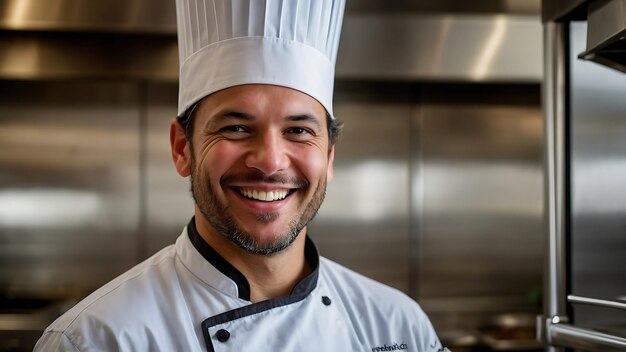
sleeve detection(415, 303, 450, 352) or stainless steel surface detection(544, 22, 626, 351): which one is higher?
stainless steel surface detection(544, 22, 626, 351)

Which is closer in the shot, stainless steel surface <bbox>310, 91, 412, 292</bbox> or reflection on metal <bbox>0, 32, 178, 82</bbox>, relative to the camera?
reflection on metal <bbox>0, 32, 178, 82</bbox>

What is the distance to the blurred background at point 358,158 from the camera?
282 cm

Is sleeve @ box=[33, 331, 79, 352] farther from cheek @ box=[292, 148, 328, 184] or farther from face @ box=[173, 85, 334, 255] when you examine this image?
cheek @ box=[292, 148, 328, 184]

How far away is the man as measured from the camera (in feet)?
4.20

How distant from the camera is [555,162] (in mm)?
1597

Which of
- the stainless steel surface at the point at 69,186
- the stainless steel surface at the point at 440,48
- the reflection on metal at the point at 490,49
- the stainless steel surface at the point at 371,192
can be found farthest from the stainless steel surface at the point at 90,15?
the reflection on metal at the point at 490,49

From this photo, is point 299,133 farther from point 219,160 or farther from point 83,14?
point 83,14

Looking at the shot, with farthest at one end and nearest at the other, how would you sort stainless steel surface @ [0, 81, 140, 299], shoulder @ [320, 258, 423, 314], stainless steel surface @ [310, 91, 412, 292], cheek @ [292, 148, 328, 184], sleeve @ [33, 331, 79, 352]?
stainless steel surface @ [310, 91, 412, 292], stainless steel surface @ [0, 81, 140, 299], shoulder @ [320, 258, 423, 314], cheek @ [292, 148, 328, 184], sleeve @ [33, 331, 79, 352]

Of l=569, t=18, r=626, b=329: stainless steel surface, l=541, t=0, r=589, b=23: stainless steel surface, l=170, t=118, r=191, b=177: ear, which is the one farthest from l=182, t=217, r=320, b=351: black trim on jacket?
l=541, t=0, r=589, b=23: stainless steel surface

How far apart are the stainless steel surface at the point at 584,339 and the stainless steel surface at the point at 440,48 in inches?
59.8

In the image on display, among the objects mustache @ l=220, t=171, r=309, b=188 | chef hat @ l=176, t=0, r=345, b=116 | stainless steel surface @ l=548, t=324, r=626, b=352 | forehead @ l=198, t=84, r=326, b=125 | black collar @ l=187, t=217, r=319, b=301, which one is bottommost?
stainless steel surface @ l=548, t=324, r=626, b=352

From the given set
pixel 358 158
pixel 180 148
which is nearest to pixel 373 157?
pixel 358 158

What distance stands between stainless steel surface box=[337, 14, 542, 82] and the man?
135 centimetres

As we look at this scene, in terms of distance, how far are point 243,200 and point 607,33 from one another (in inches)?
30.2
